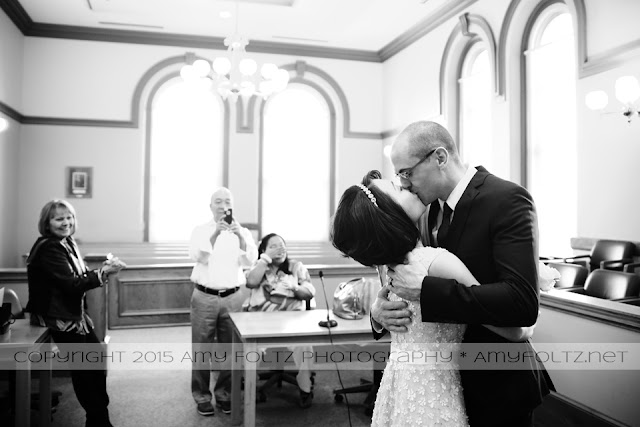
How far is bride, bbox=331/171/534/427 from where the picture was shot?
50.8 inches

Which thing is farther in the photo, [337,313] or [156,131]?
[156,131]

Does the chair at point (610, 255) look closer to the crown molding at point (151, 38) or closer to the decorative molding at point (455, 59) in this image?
the decorative molding at point (455, 59)

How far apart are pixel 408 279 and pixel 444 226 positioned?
21cm

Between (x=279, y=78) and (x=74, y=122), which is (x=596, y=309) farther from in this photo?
(x=74, y=122)

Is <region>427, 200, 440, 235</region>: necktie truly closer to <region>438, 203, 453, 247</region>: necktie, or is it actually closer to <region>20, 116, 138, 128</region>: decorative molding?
<region>438, 203, 453, 247</region>: necktie

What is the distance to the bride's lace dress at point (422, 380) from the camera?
136 cm

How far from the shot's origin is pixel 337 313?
3.56 meters

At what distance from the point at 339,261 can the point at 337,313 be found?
479 cm

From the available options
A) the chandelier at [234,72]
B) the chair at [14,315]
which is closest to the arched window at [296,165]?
Result: the chandelier at [234,72]

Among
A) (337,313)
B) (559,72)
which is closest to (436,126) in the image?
(337,313)

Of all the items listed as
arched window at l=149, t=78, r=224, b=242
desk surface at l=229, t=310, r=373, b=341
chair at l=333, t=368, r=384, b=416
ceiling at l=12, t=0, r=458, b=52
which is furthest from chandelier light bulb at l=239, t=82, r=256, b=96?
chair at l=333, t=368, r=384, b=416

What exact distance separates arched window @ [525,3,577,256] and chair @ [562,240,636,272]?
810 millimetres

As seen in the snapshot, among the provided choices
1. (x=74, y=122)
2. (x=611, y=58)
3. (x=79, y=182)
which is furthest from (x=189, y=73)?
(x=611, y=58)

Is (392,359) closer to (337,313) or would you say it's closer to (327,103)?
(337,313)
